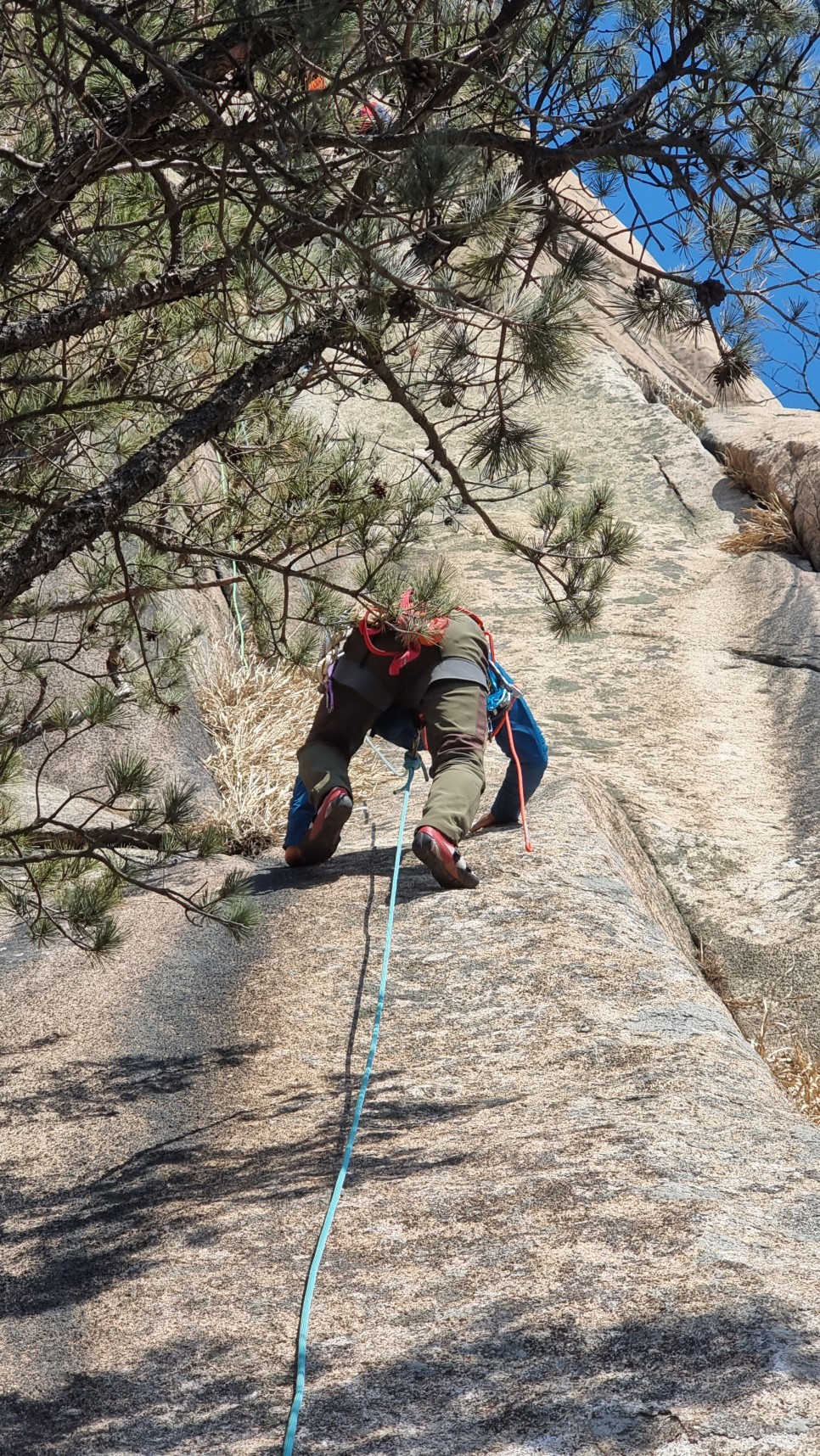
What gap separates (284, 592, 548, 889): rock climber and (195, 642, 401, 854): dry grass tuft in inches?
45.7

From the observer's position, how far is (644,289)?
3.16 meters

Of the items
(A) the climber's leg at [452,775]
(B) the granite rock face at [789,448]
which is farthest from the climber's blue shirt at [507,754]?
(B) the granite rock face at [789,448]

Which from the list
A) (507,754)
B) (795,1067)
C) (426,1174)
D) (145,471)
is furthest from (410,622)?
(795,1067)

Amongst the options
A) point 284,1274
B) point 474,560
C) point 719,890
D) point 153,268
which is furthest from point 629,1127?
point 474,560

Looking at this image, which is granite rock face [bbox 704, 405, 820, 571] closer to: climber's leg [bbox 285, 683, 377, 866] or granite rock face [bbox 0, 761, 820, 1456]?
climber's leg [bbox 285, 683, 377, 866]

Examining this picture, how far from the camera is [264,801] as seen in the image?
23.8ft

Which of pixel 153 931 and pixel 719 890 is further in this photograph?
pixel 719 890

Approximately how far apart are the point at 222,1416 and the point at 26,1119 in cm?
156

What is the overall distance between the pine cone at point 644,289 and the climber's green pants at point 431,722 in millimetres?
2308

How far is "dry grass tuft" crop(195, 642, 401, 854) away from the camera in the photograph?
22.9ft

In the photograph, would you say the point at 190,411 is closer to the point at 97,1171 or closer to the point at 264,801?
the point at 97,1171

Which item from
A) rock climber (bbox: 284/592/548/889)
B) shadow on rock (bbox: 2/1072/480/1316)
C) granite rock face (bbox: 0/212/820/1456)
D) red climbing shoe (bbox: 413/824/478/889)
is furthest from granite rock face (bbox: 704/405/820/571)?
shadow on rock (bbox: 2/1072/480/1316)

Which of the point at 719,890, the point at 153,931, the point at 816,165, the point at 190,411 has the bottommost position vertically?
A: the point at 719,890

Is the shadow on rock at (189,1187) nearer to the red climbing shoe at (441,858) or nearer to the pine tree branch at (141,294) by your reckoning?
the red climbing shoe at (441,858)
